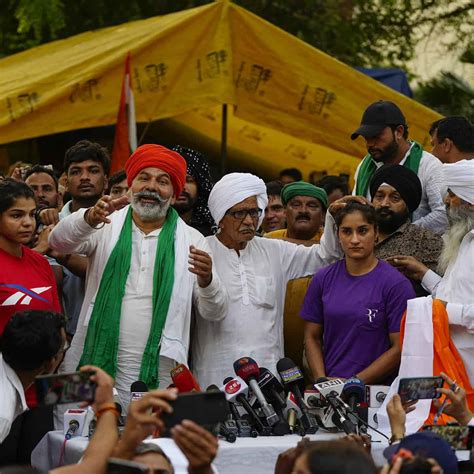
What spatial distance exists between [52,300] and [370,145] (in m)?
2.33

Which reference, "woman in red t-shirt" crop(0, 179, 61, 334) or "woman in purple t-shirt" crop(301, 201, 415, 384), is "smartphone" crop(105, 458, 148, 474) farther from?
"woman in purple t-shirt" crop(301, 201, 415, 384)

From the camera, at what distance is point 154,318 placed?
23.4 ft

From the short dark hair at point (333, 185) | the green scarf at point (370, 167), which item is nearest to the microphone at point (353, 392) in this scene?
the green scarf at point (370, 167)

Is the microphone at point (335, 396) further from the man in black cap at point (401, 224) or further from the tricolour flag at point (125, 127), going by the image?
the tricolour flag at point (125, 127)

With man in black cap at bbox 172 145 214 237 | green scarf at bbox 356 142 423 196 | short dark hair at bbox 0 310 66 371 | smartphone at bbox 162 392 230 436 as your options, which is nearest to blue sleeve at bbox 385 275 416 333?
green scarf at bbox 356 142 423 196

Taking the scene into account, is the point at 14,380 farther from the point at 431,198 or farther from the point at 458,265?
the point at 431,198

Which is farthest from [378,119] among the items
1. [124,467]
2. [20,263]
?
[124,467]

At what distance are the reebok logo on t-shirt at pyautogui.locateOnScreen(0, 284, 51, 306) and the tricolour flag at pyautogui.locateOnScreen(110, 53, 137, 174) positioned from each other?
148 inches

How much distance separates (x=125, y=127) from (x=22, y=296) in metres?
4.10

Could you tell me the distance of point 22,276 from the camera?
6.93m

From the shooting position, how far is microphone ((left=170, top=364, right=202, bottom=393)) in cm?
666

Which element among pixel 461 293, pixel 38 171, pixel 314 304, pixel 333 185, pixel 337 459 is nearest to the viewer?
pixel 337 459

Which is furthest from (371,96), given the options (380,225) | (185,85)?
(380,225)

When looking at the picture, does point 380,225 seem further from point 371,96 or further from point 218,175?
point 218,175
